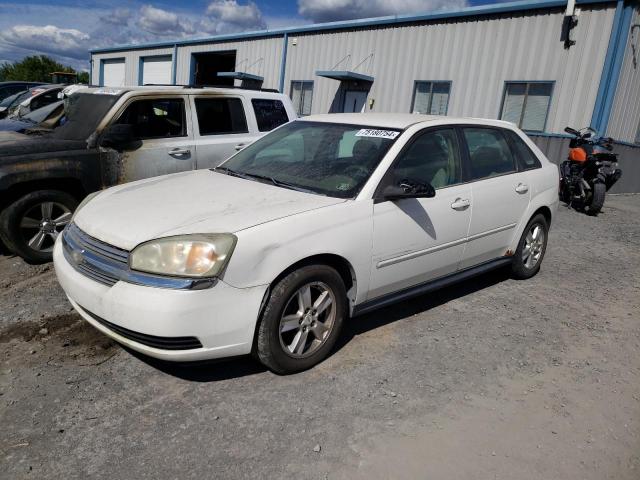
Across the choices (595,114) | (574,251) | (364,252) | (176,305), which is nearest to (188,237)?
(176,305)

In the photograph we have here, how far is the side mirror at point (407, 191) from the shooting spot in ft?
11.1

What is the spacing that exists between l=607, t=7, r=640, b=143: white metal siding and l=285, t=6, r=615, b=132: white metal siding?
582mm

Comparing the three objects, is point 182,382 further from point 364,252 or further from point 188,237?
point 364,252

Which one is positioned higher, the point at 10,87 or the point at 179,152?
the point at 10,87

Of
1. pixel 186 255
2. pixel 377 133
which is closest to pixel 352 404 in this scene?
pixel 186 255

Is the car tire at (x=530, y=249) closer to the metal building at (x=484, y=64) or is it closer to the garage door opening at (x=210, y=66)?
the metal building at (x=484, y=64)

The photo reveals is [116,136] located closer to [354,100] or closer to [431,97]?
[431,97]

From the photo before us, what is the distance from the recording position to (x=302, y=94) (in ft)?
62.8

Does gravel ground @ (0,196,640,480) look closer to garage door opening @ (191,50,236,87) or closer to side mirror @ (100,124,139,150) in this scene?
side mirror @ (100,124,139,150)

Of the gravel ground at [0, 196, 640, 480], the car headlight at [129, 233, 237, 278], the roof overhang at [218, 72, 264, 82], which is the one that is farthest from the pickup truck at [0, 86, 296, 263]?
the roof overhang at [218, 72, 264, 82]

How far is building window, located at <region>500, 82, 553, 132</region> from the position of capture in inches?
502

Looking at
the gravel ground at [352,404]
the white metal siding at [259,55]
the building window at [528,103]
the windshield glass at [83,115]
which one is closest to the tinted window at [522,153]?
the gravel ground at [352,404]

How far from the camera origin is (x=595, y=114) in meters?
11.8

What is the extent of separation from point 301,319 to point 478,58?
1266 cm
